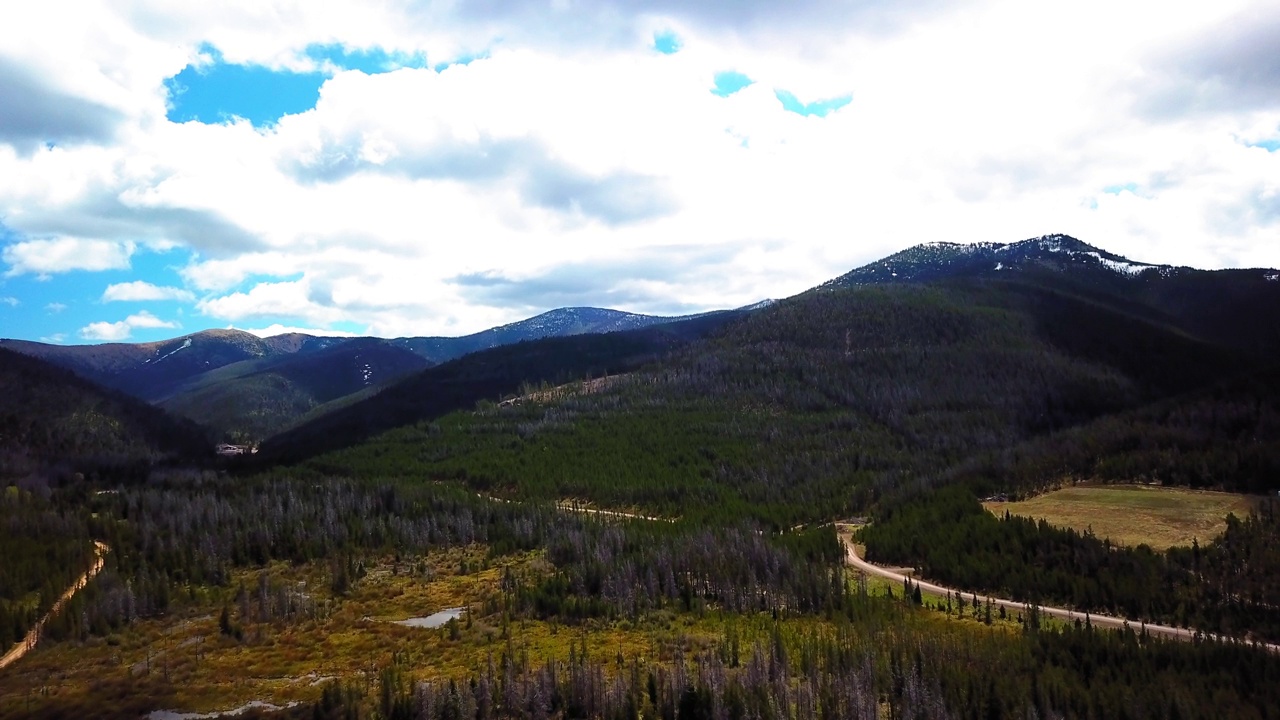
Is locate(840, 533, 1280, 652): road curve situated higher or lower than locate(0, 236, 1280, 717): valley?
lower

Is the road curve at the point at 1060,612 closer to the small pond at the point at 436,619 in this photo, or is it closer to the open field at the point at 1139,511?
the open field at the point at 1139,511

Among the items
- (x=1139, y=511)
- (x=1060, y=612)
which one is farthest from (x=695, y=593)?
(x=1139, y=511)

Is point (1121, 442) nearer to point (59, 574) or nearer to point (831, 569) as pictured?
point (831, 569)

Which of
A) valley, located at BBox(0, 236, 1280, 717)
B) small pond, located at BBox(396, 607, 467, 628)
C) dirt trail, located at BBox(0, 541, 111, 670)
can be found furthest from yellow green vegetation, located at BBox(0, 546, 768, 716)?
dirt trail, located at BBox(0, 541, 111, 670)

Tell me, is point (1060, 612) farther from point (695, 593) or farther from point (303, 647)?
point (303, 647)

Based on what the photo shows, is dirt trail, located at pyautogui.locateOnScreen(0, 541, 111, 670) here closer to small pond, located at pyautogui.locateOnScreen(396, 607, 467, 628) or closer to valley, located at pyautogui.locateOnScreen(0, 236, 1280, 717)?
valley, located at pyautogui.locateOnScreen(0, 236, 1280, 717)

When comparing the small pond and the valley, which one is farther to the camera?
the small pond
